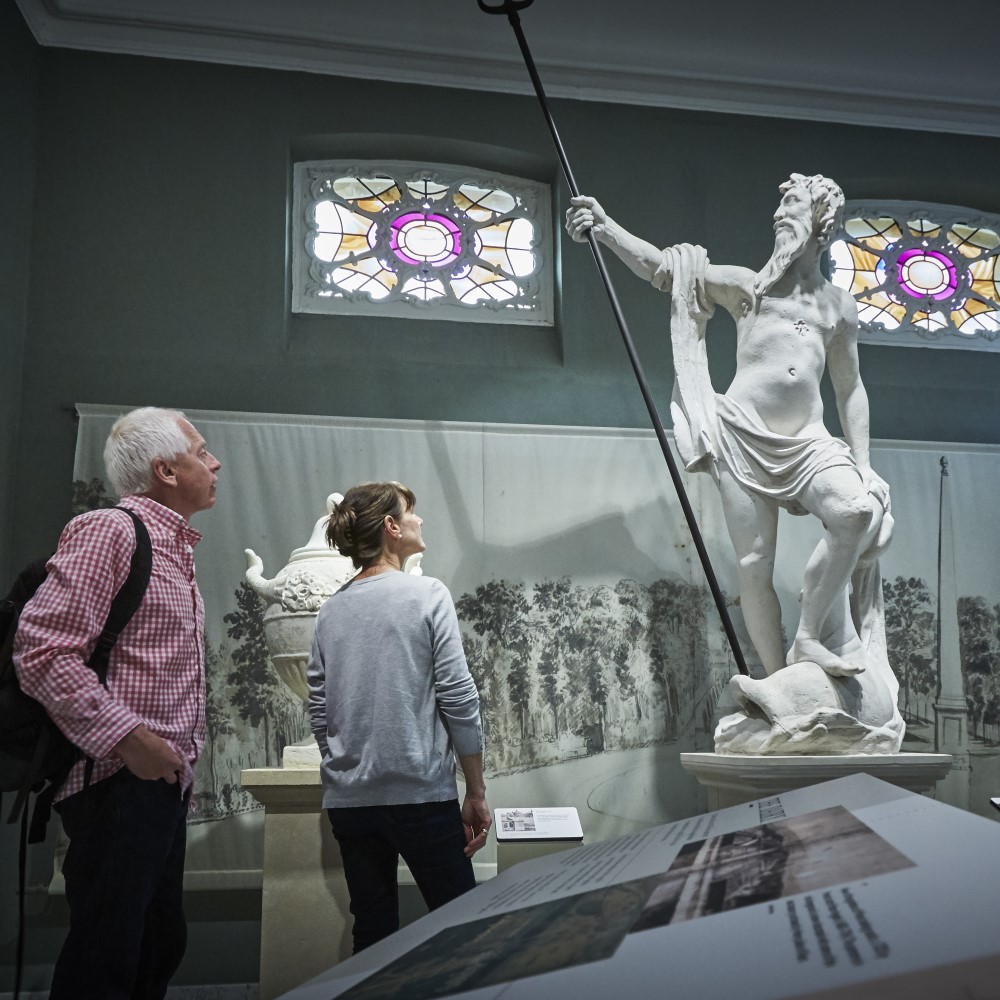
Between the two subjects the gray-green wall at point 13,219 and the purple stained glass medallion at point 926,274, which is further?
the purple stained glass medallion at point 926,274

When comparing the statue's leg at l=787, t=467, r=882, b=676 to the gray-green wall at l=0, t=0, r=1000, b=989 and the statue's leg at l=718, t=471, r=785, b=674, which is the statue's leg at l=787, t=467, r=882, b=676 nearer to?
the statue's leg at l=718, t=471, r=785, b=674

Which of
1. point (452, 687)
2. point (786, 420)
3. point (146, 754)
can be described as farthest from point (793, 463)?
point (146, 754)

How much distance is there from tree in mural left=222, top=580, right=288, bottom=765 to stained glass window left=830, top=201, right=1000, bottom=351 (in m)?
3.88

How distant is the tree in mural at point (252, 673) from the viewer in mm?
4578

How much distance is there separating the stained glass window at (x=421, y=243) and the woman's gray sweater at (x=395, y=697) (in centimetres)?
356

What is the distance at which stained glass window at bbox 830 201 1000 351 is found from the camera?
6.07m

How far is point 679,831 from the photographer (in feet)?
3.45

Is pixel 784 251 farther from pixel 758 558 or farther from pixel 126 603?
pixel 126 603

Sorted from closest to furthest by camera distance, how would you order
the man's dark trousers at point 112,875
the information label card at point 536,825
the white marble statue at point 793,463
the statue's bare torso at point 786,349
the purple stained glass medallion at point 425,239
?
the man's dark trousers at point 112,875
the information label card at point 536,825
the white marble statue at point 793,463
the statue's bare torso at point 786,349
the purple stained glass medallion at point 425,239

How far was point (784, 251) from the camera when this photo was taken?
390 centimetres

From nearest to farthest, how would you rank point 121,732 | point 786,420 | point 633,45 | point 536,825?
point 121,732
point 536,825
point 786,420
point 633,45

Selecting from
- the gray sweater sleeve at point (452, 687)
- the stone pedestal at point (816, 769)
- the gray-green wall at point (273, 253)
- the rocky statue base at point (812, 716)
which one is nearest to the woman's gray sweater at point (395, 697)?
the gray sweater sleeve at point (452, 687)

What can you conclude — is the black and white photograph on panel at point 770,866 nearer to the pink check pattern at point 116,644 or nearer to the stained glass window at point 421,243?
the pink check pattern at point 116,644

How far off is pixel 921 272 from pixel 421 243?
312 cm
